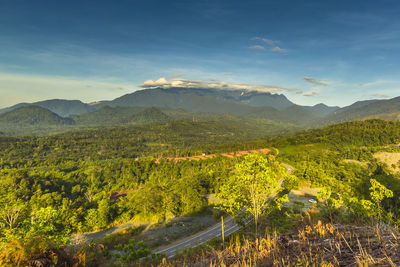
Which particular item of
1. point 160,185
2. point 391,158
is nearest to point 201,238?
point 160,185

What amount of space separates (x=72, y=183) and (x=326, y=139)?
478 feet

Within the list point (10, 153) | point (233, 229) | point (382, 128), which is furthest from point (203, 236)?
point (10, 153)

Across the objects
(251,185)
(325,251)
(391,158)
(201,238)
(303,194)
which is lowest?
(303,194)

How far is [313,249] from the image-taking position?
18.4 ft

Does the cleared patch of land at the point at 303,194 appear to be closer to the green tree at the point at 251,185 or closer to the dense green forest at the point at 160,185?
the dense green forest at the point at 160,185

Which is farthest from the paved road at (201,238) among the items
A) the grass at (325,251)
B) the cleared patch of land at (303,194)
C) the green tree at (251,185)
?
the grass at (325,251)

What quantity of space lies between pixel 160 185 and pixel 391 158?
337ft

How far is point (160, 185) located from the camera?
47.8m

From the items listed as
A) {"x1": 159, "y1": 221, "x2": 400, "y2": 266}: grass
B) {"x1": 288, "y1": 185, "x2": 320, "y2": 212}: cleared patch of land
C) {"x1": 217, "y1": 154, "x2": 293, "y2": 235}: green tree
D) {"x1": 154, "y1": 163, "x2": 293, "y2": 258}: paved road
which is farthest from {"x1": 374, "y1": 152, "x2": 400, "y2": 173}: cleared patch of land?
{"x1": 159, "y1": 221, "x2": 400, "y2": 266}: grass

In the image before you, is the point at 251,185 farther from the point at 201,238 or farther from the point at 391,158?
the point at 391,158

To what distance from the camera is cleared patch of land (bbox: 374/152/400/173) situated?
80188mm

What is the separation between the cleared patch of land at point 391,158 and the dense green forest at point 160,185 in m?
4.03

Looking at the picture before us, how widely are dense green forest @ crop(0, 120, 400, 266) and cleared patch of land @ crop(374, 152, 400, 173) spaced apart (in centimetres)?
403

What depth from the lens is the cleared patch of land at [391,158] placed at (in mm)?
80188
